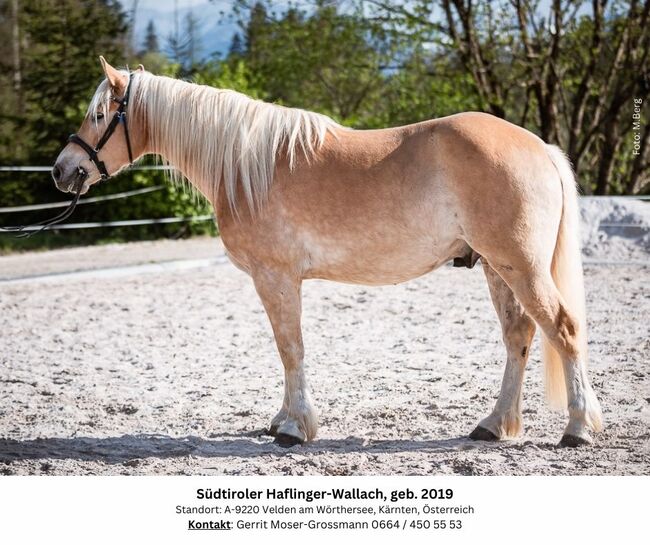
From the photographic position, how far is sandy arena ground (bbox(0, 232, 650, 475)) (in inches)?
125

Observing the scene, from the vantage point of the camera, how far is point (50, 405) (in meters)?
4.03

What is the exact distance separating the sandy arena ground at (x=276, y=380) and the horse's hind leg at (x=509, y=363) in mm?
92

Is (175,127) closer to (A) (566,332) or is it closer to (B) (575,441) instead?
(A) (566,332)

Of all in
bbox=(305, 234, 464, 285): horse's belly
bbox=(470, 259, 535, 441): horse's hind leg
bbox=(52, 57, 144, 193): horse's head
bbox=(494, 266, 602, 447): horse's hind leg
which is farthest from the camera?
bbox=(52, 57, 144, 193): horse's head

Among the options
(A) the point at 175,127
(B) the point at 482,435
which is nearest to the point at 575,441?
(B) the point at 482,435

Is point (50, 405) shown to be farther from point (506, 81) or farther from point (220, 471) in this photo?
point (506, 81)

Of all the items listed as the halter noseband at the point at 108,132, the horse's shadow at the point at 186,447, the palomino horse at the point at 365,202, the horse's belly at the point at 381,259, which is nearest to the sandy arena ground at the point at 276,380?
the horse's shadow at the point at 186,447

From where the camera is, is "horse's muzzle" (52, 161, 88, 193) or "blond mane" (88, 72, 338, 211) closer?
"blond mane" (88, 72, 338, 211)

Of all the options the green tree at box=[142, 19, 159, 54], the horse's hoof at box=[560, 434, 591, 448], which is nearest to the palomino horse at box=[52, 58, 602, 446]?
the horse's hoof at box=[560, 434, 591, 448]

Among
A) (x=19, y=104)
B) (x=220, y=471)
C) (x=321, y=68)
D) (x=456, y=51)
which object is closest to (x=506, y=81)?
(x=456, y=51)

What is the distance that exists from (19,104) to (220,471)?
12.2 meters

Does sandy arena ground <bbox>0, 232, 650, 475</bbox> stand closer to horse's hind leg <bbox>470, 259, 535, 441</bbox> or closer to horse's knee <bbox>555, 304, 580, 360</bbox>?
horse's hind leg <bbox>470, 259, 535, 441</bbox>

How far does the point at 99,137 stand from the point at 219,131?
1.91 feet
